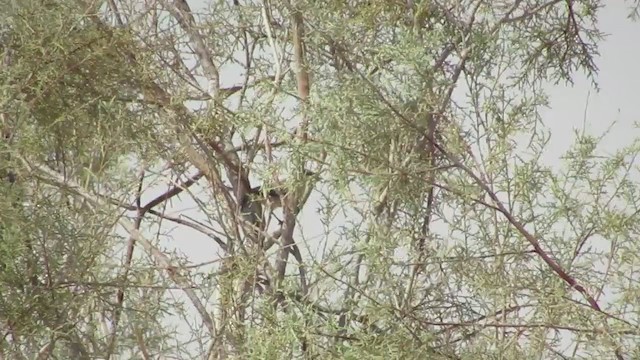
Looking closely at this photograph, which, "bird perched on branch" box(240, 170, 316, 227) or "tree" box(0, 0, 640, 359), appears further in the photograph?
"bird perched on branch" box(240, 170, 316, 227)

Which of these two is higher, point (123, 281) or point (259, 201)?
point (259, 201)

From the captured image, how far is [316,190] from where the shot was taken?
110 cm

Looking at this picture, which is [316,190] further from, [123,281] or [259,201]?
[123,281]

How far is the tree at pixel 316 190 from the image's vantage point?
99 cm

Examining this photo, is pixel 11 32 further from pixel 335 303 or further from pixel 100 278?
pixel 335 303

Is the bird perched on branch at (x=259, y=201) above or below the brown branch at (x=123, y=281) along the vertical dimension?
above

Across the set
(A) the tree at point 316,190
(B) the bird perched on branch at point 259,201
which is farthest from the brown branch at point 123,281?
(B) the bird perched on branch at point 259,201

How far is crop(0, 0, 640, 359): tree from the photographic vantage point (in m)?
0.99

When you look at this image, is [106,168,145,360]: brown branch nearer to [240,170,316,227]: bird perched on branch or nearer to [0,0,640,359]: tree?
[0,0,640,359]: tree

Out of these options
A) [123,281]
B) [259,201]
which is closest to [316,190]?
[259,201]

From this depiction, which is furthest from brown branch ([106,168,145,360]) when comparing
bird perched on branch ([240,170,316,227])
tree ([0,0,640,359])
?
bird perched on branch ([240,170,316,227])

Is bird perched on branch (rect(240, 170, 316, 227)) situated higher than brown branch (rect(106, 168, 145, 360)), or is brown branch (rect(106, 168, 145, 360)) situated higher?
bird perched on branch (rect(240, 170, 316, 227))

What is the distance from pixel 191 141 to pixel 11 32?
20 cm

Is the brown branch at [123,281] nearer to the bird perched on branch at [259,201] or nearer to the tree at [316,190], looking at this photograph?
the tree at [316,190]
